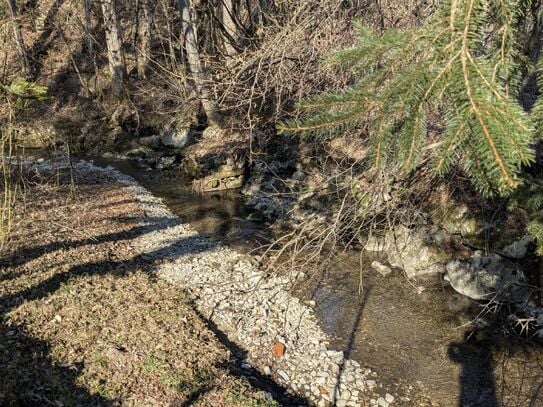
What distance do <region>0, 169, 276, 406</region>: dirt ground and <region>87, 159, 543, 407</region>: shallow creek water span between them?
1981 millimetres

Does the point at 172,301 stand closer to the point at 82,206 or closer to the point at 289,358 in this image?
the point at 289,358

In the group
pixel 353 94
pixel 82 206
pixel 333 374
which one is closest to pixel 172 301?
pixel 333 374

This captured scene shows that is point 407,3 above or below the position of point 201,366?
above

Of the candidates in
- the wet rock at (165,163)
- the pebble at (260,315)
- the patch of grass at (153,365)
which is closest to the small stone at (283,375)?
the pebble at (260,315)

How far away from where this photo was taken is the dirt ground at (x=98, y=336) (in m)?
5.12

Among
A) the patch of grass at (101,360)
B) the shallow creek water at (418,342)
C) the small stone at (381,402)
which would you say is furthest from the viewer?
the shallow creek water at (418,342)

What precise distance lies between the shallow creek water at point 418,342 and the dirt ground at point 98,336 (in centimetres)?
198

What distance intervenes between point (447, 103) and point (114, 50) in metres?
21.9

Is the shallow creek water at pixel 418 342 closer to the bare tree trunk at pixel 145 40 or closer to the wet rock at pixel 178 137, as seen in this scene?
the wet rock at pixel 178 137

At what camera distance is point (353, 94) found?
2.10 metres

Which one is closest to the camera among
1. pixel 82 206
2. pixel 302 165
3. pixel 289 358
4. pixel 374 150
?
pixel 374 150

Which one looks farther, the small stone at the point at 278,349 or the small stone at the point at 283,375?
the small stone at the point at 278,349

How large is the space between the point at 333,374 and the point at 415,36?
5.37 m

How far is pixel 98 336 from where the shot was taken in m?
5.98
